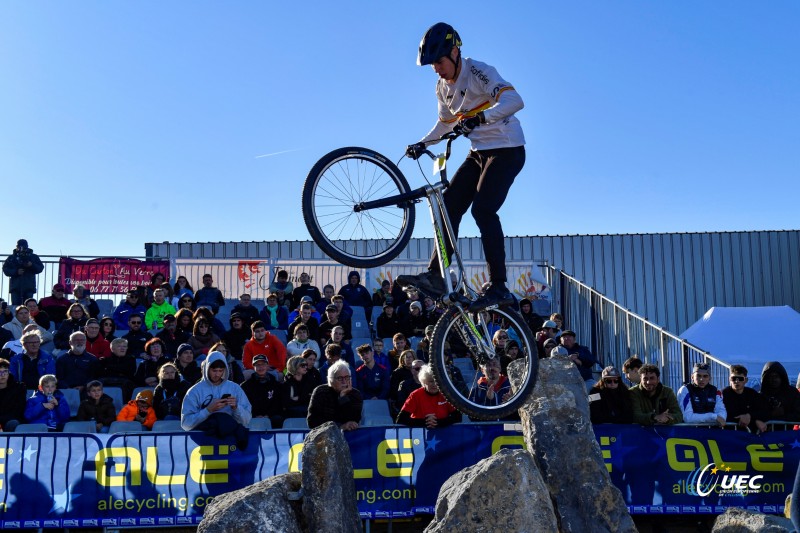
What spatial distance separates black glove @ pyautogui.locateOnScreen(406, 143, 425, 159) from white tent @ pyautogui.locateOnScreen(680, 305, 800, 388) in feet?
32.5

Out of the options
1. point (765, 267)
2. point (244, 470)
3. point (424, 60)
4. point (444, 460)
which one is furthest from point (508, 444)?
point (765, 267)

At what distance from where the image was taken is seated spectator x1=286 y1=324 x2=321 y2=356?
12250mm

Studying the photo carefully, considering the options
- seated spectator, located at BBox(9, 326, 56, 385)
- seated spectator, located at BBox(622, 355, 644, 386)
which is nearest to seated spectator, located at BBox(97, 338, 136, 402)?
seated spectator, located at BBox(9, 326, 56, 385)

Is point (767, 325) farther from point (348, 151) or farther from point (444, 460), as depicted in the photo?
point (348, 151)

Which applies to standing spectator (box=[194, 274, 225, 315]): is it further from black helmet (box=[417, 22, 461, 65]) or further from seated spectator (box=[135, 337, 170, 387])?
black helmet (box=[417, 22, 461, 65])

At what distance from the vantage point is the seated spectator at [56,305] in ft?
46.6

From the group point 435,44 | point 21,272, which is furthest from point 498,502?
point 21,272

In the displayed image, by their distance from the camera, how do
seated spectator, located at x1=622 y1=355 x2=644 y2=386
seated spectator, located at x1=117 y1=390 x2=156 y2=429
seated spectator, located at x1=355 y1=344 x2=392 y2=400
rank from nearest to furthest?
seated spectator, located at x1=117 y1=390 x2=156 y2=429
seated spectator, located at x1=622 y1=355 x2=644 y2=386
seated spectator, located at x1=355 y1=344 x2=392 y2=400

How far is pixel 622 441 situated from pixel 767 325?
25.0 feet

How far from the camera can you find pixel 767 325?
1573cm

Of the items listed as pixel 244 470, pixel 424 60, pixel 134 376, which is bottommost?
pixel 244 470

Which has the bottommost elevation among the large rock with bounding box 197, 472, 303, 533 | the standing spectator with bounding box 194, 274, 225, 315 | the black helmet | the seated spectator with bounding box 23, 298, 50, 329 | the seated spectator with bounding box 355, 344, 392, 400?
the large rock with bounding box 197, 472, 303, 533

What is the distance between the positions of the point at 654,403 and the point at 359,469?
3.28 metres

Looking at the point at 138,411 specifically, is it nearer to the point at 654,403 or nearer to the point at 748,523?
the point at 654,403
